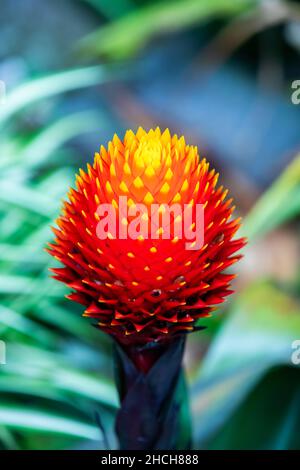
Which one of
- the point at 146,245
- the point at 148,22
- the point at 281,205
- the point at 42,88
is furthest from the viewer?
the point at 148,22

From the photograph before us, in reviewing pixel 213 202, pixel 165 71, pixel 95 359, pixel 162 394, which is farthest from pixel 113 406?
pixel 165 71

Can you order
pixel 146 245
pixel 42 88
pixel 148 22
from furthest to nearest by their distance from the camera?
pixel 148 22 → pixel 42 88 → pixel 146 245

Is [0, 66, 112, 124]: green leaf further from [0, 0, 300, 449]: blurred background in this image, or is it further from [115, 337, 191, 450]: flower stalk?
[115, 337, 191, 450]: flower stalk

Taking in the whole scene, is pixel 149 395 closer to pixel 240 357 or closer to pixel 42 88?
pixel 240 357

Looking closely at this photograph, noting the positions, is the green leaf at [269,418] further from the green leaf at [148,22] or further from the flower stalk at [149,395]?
the green leaf at [148,22]

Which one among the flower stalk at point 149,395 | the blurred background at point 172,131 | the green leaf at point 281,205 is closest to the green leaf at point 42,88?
the blurred background at point 172,131

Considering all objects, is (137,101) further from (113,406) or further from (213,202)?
(213,202)

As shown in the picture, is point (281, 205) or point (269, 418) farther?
point (281, 205)

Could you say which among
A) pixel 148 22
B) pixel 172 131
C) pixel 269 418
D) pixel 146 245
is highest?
pixel 148 22

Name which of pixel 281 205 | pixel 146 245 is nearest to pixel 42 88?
pixel 281 205
